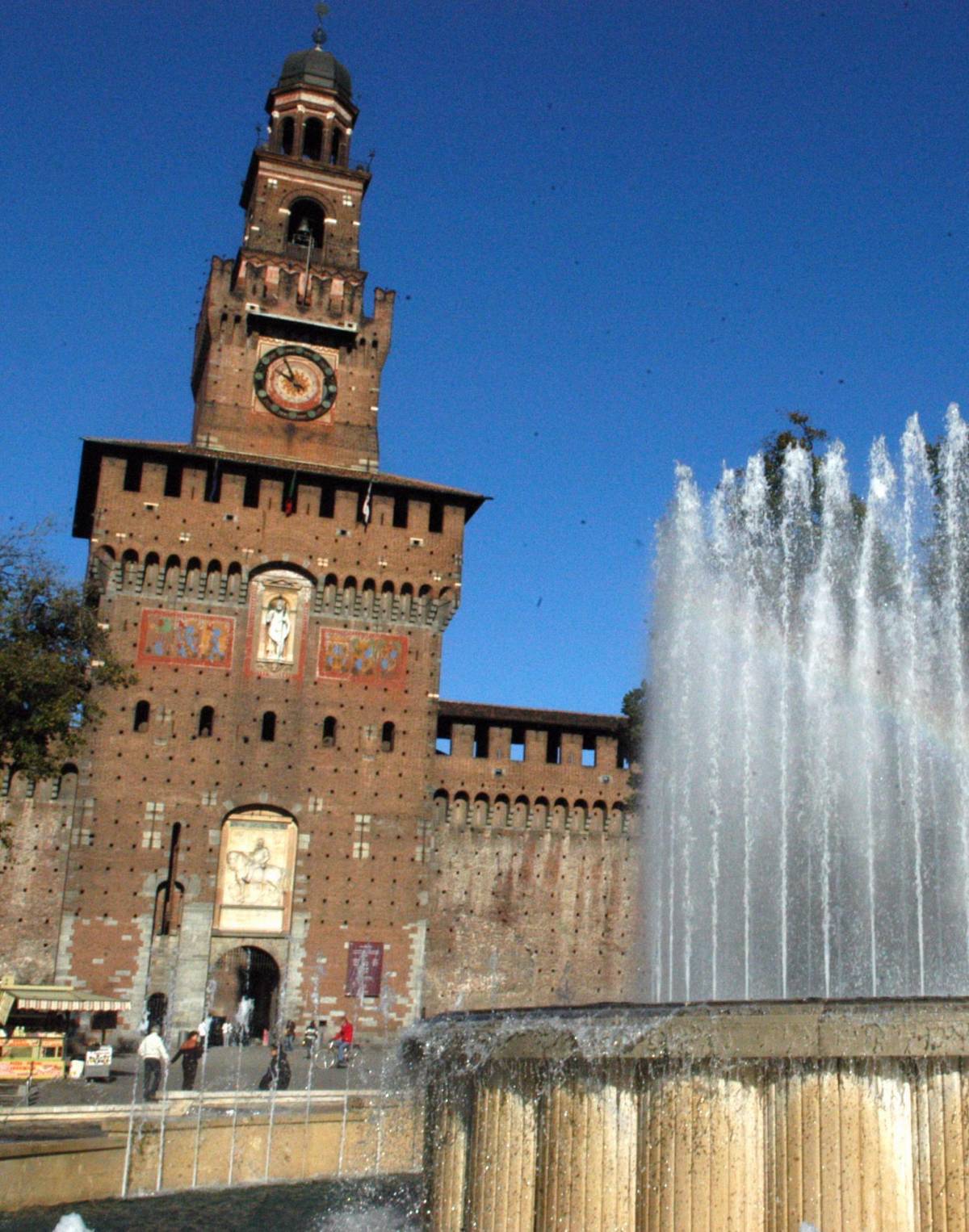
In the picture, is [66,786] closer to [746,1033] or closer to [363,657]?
[363,657]

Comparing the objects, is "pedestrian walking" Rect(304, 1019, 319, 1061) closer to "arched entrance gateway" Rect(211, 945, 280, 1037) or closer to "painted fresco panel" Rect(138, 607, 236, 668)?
"arched entrance gateway" Rect(211, 945, 280, 1037)

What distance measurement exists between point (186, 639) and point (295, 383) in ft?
22.6

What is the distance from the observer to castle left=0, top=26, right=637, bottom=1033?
86.3ft

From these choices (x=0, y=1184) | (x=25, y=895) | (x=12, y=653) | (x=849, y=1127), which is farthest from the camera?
(x=25, y=895)

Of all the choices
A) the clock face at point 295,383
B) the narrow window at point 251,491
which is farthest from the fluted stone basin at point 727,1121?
the clock face at point 295,383

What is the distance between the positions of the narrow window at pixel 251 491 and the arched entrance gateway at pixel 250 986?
30.9 feet

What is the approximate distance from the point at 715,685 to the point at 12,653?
10.6 meters

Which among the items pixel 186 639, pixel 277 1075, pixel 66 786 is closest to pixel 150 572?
pixel 186 639

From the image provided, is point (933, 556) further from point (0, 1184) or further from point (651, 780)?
point (0, 1184)

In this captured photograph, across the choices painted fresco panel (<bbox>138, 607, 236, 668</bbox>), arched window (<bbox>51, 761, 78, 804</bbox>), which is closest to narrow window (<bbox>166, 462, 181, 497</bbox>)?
painted fresco panel (<bbox>138, 607, 236, 668</bbox>)

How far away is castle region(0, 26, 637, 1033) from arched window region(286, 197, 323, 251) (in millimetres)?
515

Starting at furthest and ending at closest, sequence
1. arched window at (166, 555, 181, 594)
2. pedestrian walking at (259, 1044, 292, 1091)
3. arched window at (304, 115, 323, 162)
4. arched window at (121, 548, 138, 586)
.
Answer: arched window at (304, 115, 323, 162), arched window at (166, 555, 181, 594), arched window at (121, 548, 138, 586), pedestrian walking at (259, 1044, 292, 1091)

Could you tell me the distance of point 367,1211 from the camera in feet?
34.1

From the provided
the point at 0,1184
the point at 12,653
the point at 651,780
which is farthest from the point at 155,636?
the point at 0,1184
